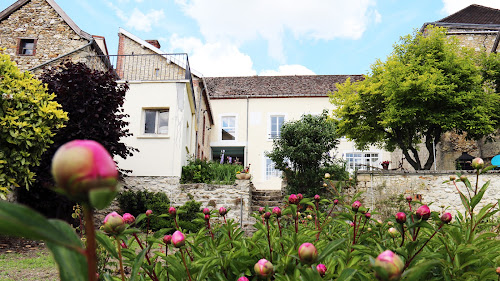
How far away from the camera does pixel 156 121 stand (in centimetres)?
1154

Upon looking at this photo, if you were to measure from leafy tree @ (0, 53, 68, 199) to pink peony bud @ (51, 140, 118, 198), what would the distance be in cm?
702

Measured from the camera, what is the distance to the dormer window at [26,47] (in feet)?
37.0

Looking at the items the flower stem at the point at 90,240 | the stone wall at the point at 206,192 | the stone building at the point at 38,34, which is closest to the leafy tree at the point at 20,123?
the stone wall at the point at 206,192

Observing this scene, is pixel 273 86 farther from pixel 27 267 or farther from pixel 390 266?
pixel 390 266

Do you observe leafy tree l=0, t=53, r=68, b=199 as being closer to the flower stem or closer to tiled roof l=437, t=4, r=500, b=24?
the flower stem

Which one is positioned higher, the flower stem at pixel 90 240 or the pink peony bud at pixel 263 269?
the flower stem at pixel 90 240

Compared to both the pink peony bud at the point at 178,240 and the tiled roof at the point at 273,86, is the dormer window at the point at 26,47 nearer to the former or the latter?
the tiled roof at the point at 273,86

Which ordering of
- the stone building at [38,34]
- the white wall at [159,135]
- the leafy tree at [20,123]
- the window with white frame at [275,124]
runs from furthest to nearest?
the window with white frame at [275,124]
the stone building at [38,34]
the white wall at [159,135]
the leafy tree at [20,123]

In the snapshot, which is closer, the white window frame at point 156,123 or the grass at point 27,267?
the grass at point 27,267

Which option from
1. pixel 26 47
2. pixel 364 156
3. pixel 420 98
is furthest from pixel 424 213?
pixel 364 156

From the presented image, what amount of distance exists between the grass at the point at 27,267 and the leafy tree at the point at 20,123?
1230mm

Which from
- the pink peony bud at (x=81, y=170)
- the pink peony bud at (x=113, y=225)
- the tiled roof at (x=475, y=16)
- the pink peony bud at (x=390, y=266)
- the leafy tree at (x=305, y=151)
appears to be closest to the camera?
the pink peony bud at (x=81, y=170)

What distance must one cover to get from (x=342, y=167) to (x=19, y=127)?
853 centimetres

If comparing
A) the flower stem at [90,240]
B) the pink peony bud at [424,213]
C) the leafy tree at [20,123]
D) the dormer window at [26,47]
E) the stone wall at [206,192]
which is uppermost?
the dormer window at [26,47]
